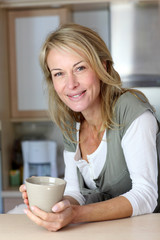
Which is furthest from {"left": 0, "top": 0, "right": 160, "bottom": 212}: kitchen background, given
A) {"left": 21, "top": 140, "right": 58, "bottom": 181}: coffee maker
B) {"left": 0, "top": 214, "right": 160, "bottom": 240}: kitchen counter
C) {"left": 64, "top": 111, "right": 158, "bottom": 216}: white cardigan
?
{"left": 0, "top": 214, "right": 160, "bottom": 240}: kitchen counter

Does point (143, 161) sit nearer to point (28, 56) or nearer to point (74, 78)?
point (74, 78)

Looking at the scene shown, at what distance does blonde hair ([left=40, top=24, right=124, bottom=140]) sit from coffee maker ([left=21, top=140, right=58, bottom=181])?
173cm

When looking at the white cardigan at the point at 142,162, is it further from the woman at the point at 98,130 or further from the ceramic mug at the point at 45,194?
the ceramic mug at the point at 45,194

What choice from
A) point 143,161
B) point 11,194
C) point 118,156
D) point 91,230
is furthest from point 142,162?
point 11,194

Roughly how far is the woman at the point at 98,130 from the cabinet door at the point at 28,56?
1.74 meters

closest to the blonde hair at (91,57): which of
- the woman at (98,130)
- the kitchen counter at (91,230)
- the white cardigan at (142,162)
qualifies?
the woman at (98,130)

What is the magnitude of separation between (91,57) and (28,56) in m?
2.00

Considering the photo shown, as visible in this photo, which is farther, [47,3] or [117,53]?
[117,53]

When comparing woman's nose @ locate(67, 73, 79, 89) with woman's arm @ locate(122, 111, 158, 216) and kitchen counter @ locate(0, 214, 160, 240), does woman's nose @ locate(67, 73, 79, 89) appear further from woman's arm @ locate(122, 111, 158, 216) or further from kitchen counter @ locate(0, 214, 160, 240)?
kitchen counter @ locate(0, 214, 160, 240)

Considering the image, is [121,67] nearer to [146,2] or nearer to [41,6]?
[146,2]

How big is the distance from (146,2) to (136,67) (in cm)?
53

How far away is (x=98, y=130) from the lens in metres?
1.39

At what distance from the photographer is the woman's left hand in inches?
35.1

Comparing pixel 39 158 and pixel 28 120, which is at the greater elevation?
pixel 28 120
